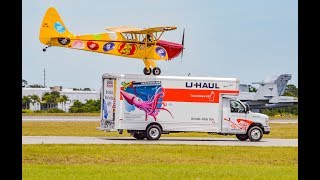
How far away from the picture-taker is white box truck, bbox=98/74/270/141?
30.2 meters

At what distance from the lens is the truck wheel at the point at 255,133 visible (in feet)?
103

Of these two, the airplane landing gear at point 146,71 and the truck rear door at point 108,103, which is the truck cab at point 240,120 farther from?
the airplane landing gear at point 146,71

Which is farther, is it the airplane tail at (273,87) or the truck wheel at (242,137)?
the airplane tail at (273,87)

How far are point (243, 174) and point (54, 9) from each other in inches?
1274

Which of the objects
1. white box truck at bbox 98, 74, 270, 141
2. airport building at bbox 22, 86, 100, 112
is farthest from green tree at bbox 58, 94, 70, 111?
white box truck at bbox 98, 74, 270, 141

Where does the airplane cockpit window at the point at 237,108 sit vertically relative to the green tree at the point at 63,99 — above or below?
above

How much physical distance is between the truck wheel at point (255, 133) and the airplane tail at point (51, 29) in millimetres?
16028

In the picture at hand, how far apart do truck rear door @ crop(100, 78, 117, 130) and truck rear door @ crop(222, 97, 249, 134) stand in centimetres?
493

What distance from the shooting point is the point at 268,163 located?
19797 mm

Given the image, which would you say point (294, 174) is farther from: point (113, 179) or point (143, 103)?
point (143, 103)

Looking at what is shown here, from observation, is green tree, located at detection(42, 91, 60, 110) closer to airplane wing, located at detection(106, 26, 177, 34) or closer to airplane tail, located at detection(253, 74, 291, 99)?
airplane tail, located at detection(253, 74, 291, 99)

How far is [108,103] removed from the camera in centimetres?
3064

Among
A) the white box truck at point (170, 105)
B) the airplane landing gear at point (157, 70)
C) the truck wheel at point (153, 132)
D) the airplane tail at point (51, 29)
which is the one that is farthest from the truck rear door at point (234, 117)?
the airplane tail at point (51, 29)

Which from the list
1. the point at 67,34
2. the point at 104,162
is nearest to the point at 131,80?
the point at 104,162
